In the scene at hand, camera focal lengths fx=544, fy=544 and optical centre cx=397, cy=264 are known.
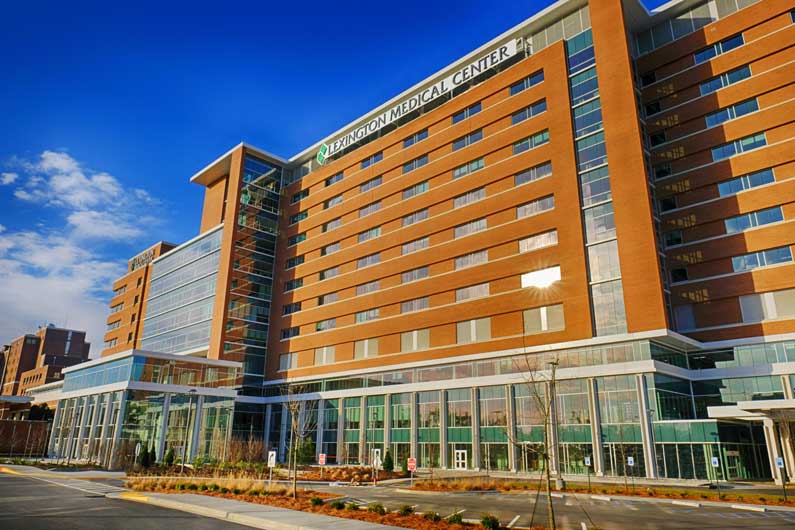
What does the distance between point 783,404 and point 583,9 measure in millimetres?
38559

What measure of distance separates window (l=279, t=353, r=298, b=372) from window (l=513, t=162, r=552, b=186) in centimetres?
3667

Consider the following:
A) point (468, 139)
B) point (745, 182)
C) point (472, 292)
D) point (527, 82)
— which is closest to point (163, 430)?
point (472, 292)

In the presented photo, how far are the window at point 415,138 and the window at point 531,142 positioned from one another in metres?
13.5

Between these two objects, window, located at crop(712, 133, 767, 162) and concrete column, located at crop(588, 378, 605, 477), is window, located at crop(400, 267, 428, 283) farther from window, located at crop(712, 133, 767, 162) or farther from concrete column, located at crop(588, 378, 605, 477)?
window, located at crop(712, 133, 767, 162)

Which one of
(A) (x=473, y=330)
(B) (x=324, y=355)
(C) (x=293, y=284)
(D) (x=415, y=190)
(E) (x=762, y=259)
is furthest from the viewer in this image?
(C) (x=293, y=284)

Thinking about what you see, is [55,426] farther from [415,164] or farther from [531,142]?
[531,142]

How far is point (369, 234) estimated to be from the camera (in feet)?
219

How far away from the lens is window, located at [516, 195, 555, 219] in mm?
48753

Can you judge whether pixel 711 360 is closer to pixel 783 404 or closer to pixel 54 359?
pixel 783 404

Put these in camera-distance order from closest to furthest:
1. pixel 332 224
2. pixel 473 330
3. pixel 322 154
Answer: pixel 473 330 → pixel 332 224 → pixel 322 154

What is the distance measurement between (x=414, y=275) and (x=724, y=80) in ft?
111

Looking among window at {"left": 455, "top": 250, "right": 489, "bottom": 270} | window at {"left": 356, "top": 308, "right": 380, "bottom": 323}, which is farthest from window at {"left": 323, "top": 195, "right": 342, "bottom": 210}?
window at {"left": 455, "top": 250, "right": 489, "bottom": 270}

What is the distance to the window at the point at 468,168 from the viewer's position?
56272mm

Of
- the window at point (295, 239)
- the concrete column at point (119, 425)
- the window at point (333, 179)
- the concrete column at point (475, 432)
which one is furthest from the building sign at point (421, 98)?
the concrete column at point (119, 425)
